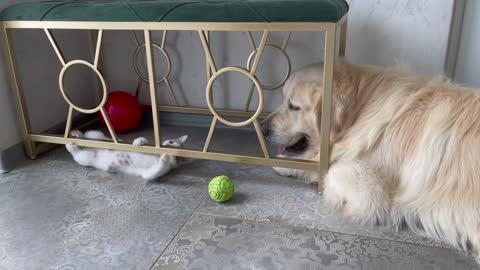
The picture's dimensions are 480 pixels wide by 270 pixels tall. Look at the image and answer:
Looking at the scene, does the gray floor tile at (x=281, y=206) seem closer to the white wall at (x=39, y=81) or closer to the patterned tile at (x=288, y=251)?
the patterned tile at (x=288, y=251)

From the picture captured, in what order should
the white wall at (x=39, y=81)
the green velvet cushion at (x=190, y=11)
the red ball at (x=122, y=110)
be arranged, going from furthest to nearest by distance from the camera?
the red ball at (x=122, y=110)
the white wall at (x=39, y=81)
the green velvet cushion at (x=190, y=11)

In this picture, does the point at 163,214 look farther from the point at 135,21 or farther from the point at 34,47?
the point at 34,47

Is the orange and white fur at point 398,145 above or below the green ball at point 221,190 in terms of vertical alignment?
above

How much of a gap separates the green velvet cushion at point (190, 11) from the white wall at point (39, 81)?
0.87ft

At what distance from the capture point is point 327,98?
142cm

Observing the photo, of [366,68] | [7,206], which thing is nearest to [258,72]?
[366,68]

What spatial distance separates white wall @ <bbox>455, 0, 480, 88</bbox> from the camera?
1.88m

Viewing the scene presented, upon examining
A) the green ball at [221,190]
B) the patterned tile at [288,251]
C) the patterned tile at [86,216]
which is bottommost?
the patterned tile at [288,251]

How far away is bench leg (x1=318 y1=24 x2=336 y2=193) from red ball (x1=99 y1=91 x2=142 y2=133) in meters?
1.17

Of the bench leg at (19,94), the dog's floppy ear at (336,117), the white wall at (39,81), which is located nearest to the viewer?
the dog's floppy ear at (336,117)

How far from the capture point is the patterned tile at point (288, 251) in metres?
1.19

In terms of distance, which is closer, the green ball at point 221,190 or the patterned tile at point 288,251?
the patterned tile at point 288,251

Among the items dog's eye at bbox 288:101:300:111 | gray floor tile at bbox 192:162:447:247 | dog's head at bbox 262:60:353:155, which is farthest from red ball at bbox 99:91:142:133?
dog's eye at bbox 288:101:300:111

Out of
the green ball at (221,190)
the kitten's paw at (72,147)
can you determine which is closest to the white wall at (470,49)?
the green ball at (221,190)
